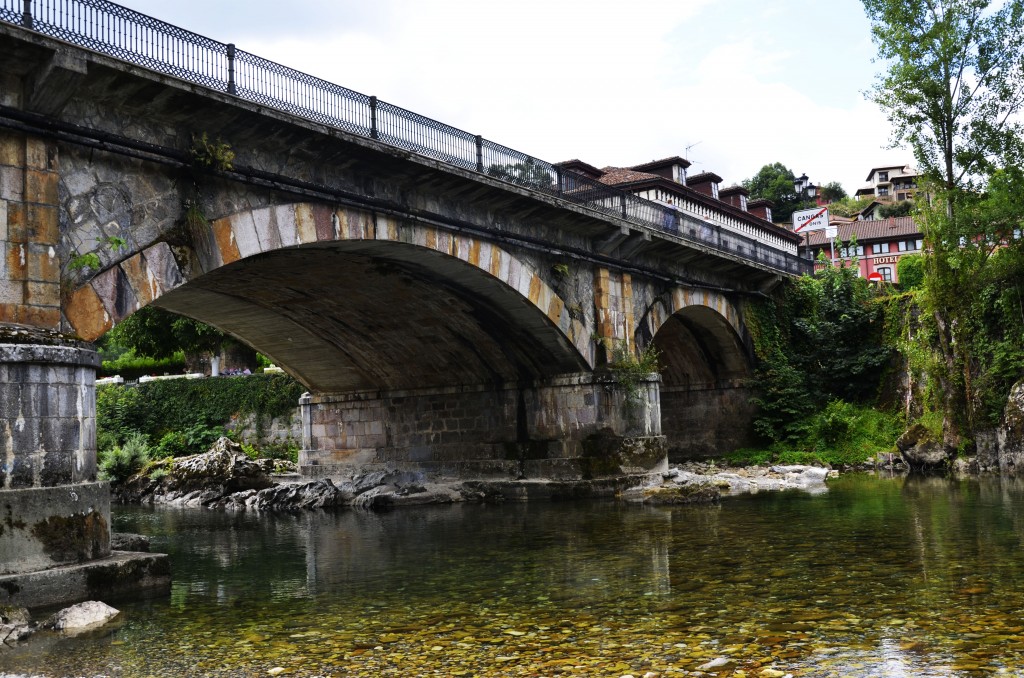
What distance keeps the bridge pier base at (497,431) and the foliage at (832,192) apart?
82152 millimetres

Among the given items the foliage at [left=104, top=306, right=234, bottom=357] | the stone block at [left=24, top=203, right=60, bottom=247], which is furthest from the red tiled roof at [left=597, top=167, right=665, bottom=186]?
the stone block at [left=24, top=203, right=60, bottom=247]

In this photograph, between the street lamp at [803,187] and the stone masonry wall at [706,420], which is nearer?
the stone masonry wall at [706,420]

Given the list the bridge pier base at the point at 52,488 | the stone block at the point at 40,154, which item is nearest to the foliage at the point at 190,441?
the stone block at the point at 40,154

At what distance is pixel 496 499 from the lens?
21.6 m

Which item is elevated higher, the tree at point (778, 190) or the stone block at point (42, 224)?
the tree at point (778, 190)

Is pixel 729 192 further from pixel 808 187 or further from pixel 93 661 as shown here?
pixel 808 187

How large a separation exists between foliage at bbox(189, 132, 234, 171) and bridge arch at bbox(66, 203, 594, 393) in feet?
2.52

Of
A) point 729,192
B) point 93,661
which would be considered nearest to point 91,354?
point 93,661

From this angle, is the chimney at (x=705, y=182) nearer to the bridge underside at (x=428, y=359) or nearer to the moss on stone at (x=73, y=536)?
the bridge underside at (x=428, y=359)

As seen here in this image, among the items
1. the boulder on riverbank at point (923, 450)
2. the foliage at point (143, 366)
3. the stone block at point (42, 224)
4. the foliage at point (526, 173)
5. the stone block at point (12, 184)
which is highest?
the foliage at point (526, 173)

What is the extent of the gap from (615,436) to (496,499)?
10.0ft

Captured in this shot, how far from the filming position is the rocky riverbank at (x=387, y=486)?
20500 mm

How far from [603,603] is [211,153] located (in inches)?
326

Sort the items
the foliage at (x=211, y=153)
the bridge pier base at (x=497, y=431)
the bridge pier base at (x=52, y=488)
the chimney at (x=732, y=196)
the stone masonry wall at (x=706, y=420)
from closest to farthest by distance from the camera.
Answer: the bridge pier base at (x=52, y=488)
the foliage at (x=211, y=153)
the bridge pier base at (x=497, y=431)
the stone masonry wall at (x=706, y=420)
the chimney at (x=732, y=196)
